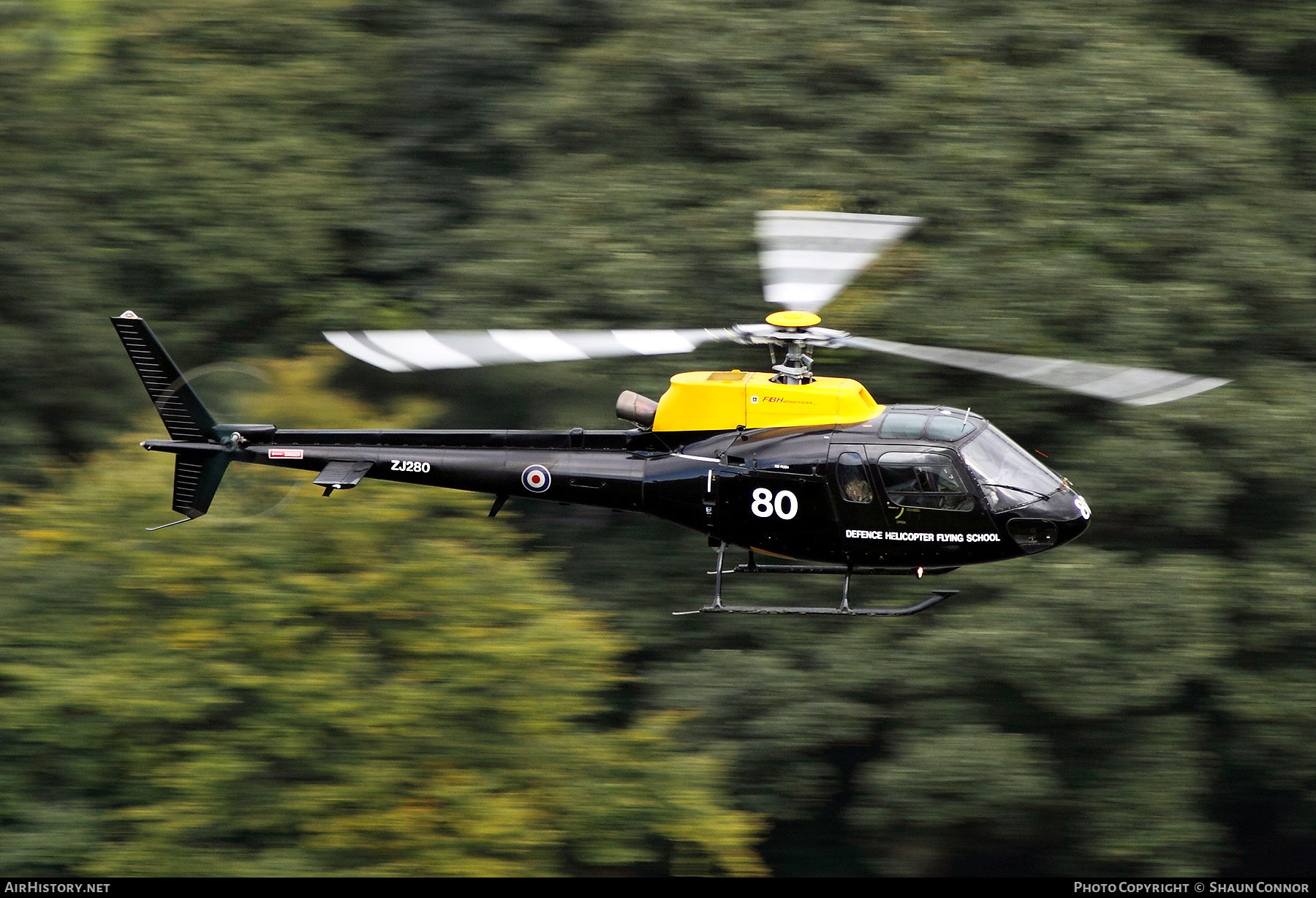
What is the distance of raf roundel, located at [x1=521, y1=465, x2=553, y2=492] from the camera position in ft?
32.9

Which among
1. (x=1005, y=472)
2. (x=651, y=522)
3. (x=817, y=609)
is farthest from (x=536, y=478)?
(x=651, y=522)

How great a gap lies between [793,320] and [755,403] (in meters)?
1.04

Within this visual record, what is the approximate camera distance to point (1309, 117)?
17.1m

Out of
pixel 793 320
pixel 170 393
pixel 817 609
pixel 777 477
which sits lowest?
pixel 817 609

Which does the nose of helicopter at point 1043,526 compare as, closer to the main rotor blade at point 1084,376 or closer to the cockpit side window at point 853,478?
→ the cockpit side window at point 853,478

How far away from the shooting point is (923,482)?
9219mm

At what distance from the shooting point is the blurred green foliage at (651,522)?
44.4 ft

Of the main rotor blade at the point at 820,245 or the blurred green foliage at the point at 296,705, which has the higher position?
the main rotor blade at the point at 820,245

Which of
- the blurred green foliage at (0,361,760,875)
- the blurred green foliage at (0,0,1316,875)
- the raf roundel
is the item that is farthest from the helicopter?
the blurred green foliage at (0,0,1316,875)

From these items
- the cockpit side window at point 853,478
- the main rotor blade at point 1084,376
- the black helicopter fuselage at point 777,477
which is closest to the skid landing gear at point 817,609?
the black helicopter fuselage at point 777,477

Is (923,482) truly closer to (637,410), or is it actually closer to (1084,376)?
(1084,376)

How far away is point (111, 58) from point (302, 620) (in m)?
10.2

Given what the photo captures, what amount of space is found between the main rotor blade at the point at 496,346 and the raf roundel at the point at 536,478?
54.0 inches

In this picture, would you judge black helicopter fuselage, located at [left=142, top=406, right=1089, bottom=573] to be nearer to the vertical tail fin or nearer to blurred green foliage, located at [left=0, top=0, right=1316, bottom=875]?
the vertical tail fin
